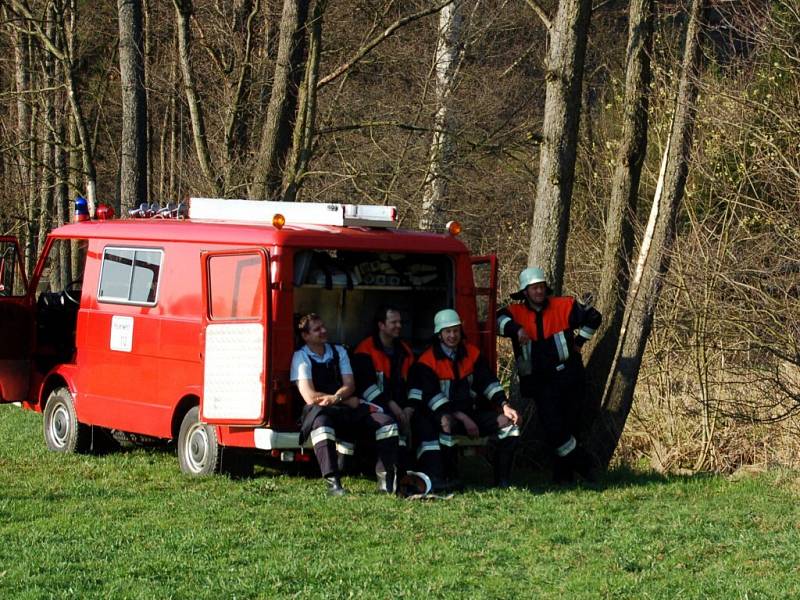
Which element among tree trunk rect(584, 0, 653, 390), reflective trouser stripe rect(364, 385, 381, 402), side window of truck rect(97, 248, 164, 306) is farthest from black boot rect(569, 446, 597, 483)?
side window of truck rect(97, 248, 164, 306)

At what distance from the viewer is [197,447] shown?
1052 centimetres

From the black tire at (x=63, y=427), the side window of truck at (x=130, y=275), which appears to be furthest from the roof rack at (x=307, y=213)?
the black tire at (x=63, y=427)

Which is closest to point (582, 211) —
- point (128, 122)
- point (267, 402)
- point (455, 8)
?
point (455, 8)

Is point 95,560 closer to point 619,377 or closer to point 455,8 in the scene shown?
point 619,377

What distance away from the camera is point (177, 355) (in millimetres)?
10594

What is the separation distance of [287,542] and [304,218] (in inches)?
134

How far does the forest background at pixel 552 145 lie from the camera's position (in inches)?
452

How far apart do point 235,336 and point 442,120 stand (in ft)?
30.4

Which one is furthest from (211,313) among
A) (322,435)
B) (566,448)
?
(566,448)

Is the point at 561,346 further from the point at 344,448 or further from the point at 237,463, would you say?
the point at 237,463

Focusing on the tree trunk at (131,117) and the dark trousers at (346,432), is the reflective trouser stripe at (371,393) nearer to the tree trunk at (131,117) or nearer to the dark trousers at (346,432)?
the dark trousers at (346,432)

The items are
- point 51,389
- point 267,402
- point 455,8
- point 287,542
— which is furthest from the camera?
point 455,8

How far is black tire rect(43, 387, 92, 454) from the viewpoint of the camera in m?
12.0

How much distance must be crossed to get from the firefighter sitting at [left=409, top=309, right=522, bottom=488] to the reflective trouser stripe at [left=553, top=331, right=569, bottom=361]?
0.61 meters
